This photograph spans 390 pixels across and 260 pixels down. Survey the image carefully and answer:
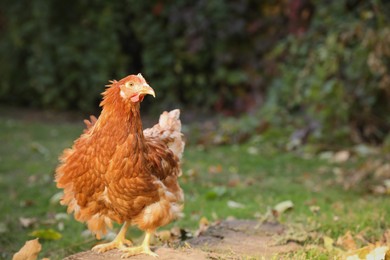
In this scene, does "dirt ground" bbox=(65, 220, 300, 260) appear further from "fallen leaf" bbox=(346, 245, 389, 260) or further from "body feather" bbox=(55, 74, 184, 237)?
"fallen leaf" bbox=(346, 245, 389, 260)

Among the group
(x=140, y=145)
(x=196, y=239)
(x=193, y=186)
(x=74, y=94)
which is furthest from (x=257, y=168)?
(x=74, y=94)

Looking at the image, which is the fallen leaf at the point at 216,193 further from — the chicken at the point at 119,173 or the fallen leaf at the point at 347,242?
the chicken at the point at 119,173

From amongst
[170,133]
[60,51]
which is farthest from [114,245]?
[60,51]

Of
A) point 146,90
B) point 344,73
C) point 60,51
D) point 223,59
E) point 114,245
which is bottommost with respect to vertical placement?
point 114,245

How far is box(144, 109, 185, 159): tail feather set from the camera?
14.1ft

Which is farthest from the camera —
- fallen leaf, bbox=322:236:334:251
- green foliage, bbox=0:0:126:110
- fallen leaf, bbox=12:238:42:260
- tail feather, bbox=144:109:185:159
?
green foliage, bbox=0:0:126:110

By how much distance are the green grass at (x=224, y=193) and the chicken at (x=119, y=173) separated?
2.60 ft

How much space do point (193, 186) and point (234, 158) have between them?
1.95 m

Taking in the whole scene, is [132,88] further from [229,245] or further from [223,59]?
[223,59]

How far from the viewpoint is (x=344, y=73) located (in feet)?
30.0

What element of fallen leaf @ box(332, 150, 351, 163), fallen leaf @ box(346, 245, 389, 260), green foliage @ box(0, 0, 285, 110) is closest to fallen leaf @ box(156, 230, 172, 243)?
fallen leaf @ box(346, 245, 389, 260)

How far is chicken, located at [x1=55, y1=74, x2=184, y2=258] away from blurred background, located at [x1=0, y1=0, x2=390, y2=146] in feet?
16.1

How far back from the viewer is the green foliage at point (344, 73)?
812 cm

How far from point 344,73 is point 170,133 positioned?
5407 millimetres
